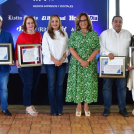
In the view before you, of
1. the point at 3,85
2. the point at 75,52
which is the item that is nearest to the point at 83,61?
the point at 75,52

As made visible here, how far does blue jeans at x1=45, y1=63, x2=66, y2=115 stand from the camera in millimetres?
4113

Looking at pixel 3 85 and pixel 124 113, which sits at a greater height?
pixel 3 85

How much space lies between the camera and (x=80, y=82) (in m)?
4.12

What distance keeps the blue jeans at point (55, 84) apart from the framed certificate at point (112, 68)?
56 cm

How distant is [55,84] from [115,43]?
105cm

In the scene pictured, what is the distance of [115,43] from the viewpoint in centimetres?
408

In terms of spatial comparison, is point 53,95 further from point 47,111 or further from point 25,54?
point 25,54

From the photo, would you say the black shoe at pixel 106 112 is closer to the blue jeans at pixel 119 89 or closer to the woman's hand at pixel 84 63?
the blue jeans at pixel 119 89

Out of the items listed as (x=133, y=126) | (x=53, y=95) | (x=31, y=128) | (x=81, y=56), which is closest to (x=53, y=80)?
(x=53, y=95)

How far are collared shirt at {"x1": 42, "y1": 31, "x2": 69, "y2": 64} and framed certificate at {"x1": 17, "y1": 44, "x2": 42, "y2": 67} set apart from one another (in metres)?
0.11

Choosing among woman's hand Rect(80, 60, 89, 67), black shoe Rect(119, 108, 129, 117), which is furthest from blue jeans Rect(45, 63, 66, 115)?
black shoe Rect(119, 108, 129, 117)

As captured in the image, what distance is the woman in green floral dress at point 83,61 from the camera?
4.04 m

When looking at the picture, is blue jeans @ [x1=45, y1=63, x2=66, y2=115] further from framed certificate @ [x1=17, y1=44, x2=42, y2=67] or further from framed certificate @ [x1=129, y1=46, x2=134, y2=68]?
framed certificate @ [x1=129, y1=46, x2=134, y2=68]

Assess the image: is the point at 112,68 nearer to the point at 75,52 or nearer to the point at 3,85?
the point at 75,52
